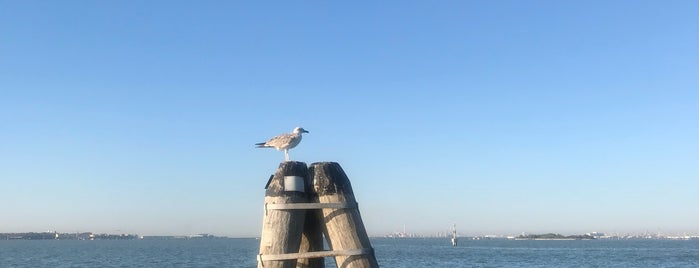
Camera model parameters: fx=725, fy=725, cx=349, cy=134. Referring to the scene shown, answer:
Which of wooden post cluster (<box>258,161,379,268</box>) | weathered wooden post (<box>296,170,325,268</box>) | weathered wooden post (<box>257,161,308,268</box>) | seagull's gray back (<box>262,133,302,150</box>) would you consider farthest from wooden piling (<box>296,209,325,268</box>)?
seagull's gray back (<box>262,133,302,150</box>)

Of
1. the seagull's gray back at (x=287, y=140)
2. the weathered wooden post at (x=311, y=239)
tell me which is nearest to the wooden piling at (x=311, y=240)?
the weathered wooden post at (x=311, y=239)

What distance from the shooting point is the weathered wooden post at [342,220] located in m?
6.96

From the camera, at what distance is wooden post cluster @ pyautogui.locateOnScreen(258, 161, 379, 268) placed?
22.7 feet

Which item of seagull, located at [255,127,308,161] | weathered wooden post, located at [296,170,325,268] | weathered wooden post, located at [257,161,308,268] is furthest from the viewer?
seagull, located at [255,127,308,161]

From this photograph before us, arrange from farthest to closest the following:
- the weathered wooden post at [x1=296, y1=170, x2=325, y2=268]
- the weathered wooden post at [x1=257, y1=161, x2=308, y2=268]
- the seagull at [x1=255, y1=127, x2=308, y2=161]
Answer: the seagull at [x1=255, y1=127, x2=308, y2=161], the weathered wooden post at [x1=296, y1=170, x2=325, y2=268], the weathered wooden post at [x1=257, y1=161, x2=308, y2=268]

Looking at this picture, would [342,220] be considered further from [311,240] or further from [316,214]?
[311,240]

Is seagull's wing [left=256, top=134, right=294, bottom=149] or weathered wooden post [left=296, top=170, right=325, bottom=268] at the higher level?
seagull's wing [left=256, top=134, right=294, bottom=149]

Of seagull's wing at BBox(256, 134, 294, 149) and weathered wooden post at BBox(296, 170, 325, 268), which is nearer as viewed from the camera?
weathered wooden post at BBox(296, 170, 325, 268)

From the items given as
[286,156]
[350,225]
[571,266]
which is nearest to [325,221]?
[350,225]

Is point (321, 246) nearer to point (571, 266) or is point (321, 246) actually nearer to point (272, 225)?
point (272, 225)

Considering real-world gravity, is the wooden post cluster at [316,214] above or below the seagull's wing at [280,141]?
below

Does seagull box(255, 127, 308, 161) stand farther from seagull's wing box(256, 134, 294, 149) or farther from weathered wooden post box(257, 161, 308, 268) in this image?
weathered wooden post box(257, 161, 308, 268)

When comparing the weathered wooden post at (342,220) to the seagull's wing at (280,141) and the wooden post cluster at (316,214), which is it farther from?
the seagull's wing at (280,141)

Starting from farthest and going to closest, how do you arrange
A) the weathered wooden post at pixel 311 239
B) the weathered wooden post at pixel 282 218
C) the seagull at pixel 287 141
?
the seagull at pixel 287 141, the weathered wooden post at pixel 311 239, the weathered wooden post at pixel 282 218
